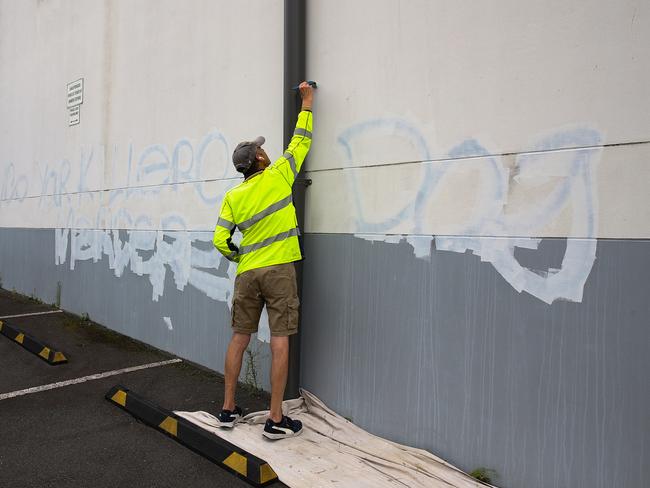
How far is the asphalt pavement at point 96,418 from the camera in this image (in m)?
2.88

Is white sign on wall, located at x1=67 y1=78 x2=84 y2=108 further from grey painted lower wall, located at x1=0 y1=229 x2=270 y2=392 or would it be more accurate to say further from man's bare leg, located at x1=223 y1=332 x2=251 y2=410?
man's bare leg, located at x1=223 y1=332 x2=251 y2=410

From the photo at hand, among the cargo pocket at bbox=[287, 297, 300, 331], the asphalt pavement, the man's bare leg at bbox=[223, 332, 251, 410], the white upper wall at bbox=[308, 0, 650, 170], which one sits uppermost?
the white upper wall at bbox=[308, 0, 650, 170]

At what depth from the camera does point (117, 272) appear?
19.6ft

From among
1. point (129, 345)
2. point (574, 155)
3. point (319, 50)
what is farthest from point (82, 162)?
point (574, 155)

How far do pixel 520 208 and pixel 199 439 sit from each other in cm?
237

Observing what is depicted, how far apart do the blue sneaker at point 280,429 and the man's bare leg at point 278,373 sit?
3 cm

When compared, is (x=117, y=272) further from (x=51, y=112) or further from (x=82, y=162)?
(x=51, y=112)

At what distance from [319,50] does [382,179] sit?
1.15 meters

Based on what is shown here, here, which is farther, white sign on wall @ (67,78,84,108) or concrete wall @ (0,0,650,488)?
white sign on wall @ (67,78,84,108)

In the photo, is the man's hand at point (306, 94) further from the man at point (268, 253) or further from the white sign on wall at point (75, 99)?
the white sign on wall at point (75, 99)

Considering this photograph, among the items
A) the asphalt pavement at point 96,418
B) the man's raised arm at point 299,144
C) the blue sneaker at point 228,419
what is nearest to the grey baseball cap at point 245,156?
the man's raised arm at point 299,144

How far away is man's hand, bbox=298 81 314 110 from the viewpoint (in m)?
3.48

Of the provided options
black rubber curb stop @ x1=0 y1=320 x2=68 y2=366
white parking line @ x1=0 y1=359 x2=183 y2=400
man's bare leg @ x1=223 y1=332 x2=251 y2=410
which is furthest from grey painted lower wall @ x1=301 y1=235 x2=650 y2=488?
black rubber curb stop @ x1=0 y1=320 x2=68 y2=366

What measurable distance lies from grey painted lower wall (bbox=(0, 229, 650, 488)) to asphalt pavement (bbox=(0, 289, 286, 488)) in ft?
2.89
